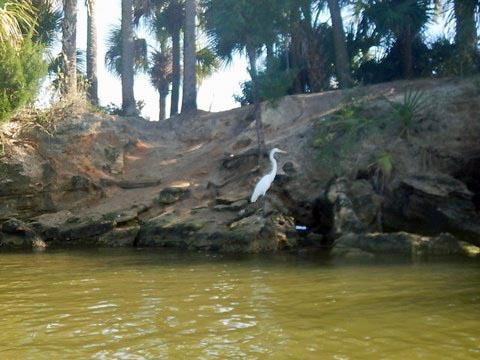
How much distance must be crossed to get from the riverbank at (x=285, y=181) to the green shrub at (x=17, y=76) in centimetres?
181

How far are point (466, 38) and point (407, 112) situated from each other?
5.09 m

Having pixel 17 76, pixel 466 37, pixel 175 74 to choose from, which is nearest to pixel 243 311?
pixel 17 76

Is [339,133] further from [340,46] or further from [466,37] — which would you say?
[466,37]

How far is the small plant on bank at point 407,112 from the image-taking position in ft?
51.8

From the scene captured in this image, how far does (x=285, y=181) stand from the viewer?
620 inches

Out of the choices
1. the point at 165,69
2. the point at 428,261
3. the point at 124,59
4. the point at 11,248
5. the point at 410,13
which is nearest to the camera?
the point at 428,261

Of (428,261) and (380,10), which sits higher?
(380,10)

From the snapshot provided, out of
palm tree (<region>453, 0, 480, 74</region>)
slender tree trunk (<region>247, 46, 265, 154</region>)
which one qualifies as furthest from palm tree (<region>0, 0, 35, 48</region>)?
palm tree (<region>453, 0, 480, 74</region>)

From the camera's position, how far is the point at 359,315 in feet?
19.1

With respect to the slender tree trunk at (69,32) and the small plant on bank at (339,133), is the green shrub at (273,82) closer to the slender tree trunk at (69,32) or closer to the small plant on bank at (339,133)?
the small plant on bank at (339,133)

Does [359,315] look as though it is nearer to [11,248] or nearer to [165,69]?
[11,248]

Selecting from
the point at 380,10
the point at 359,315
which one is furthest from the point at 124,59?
the point at 359,315

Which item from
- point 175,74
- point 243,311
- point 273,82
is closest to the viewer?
point 243,311

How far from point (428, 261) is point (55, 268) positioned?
6.33 m
